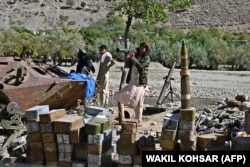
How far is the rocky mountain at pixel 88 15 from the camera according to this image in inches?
3789

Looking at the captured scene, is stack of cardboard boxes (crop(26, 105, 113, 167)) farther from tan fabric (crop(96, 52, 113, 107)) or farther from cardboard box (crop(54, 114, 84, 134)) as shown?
tan fabric (crop(96, 52, 113, 107))

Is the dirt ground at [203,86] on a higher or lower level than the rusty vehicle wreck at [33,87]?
lower

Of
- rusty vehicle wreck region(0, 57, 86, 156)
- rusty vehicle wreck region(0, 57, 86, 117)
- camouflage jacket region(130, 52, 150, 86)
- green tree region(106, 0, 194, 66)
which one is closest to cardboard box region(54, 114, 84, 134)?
camouflage jacket region(130, 52, 150, 86)

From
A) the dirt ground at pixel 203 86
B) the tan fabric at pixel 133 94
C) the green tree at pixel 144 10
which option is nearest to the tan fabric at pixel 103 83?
the tan fabric at pixel 133 94

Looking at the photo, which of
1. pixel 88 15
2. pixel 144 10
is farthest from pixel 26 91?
pixel 88 15

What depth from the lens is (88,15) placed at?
111 m

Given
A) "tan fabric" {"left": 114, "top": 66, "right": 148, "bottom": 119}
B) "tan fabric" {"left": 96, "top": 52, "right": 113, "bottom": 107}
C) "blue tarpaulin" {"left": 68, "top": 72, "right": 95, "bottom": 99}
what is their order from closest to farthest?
"tan fabric" {"left": 114, "top": 66, "right": 148, "bottom": 119}, "blue tarpaulin" {"left": 68, "top": 72, "right": 95, "bottom": 99}, "tan fabric" {"left": 96, "top": 52, "right": 113, "bottom": 107}

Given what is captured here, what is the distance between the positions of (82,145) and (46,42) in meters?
57.4

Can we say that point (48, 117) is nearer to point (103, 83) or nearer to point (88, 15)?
point (103, 83)

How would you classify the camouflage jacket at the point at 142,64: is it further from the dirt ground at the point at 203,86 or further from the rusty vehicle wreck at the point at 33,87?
the dirt ground at the point at 203,86

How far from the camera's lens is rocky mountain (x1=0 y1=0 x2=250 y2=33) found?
316 feet

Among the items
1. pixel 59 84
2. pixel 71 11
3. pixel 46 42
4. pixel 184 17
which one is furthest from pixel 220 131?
pixel 71 11

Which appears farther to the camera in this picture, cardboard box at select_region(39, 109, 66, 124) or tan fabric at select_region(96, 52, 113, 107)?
tan fabric at select_region(96, 52, 113, 107)

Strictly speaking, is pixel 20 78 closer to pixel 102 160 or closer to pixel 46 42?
pixel 102 160
